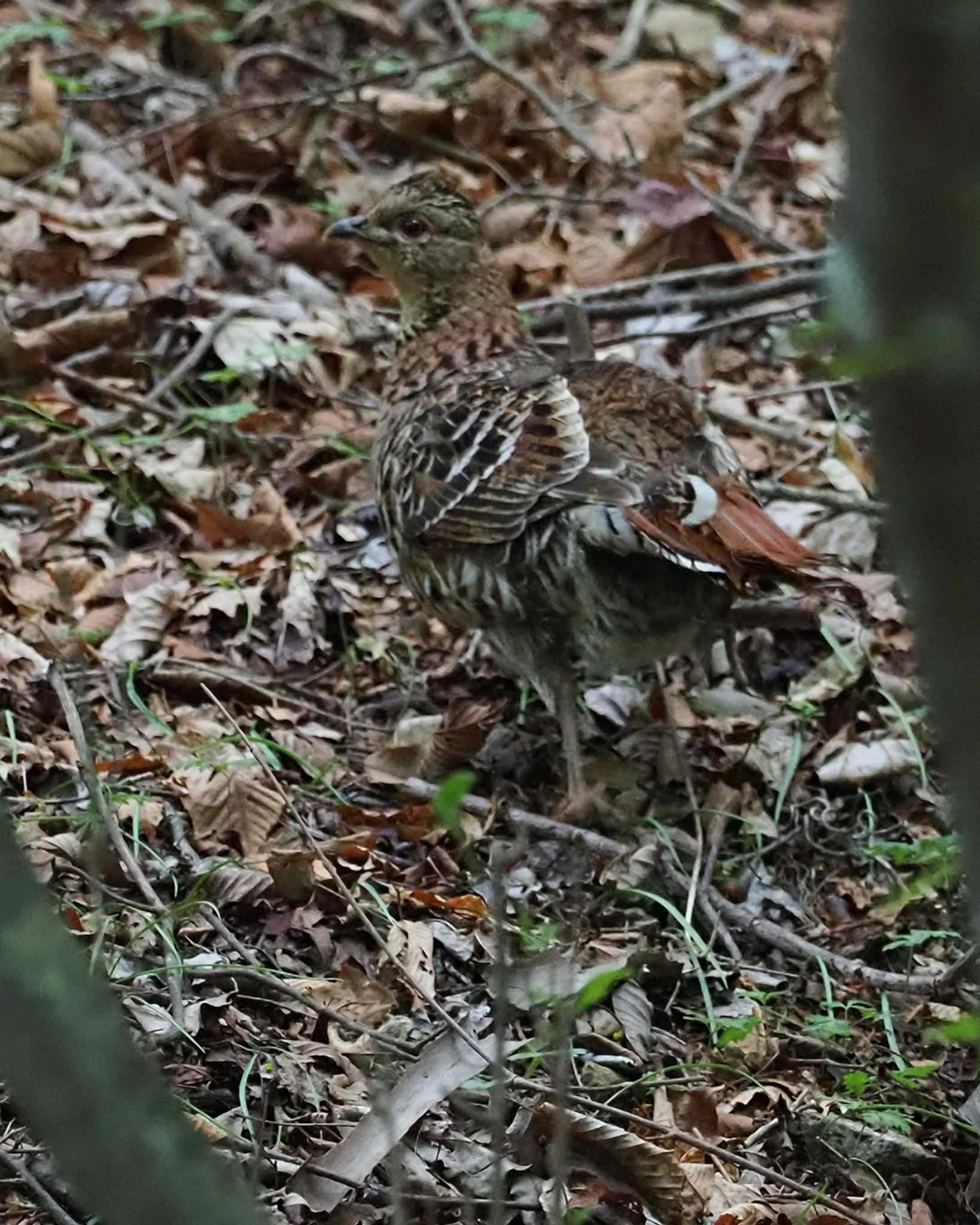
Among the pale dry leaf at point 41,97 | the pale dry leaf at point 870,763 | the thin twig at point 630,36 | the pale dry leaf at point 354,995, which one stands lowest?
the pale dry leaf at point 870,763

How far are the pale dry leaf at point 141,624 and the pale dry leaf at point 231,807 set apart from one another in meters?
0.62

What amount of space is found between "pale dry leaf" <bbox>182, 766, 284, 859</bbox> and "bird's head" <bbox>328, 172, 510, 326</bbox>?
1783mm

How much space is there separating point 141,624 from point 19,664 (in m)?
0.41

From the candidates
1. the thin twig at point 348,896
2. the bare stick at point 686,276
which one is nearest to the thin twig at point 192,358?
the bare stick at point 686,276

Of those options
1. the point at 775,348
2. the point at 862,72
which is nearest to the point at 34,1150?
the point at 862,72

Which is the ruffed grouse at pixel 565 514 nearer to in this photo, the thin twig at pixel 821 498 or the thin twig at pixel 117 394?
the thin twig at pixel 821 498

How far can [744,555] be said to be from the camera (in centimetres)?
394

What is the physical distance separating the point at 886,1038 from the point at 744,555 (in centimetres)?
122

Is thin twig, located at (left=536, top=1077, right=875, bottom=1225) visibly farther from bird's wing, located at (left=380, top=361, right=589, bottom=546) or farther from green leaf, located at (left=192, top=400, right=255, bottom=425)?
green leaf, located at (left=192, top=400, right=255, bottom=425)

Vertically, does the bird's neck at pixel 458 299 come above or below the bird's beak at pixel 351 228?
below

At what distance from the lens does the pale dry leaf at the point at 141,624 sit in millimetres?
4594

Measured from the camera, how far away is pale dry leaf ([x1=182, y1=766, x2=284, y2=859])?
3975 mm

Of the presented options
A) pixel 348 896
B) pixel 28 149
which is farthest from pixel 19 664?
pixel 28 149

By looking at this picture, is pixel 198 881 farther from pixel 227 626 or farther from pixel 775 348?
pixel 775 348
